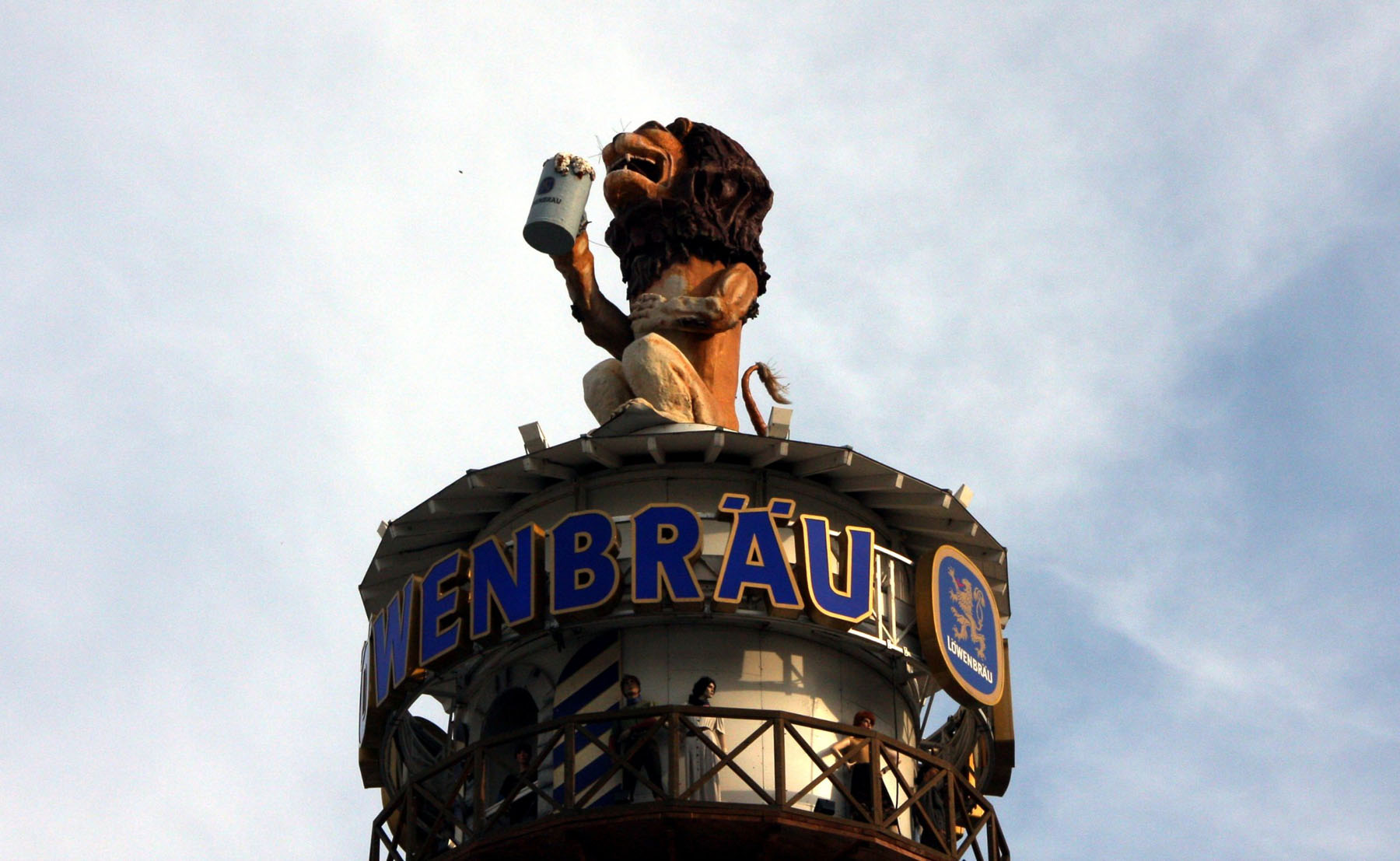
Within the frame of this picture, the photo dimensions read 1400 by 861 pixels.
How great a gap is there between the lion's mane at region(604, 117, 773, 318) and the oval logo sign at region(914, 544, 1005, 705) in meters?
6.87

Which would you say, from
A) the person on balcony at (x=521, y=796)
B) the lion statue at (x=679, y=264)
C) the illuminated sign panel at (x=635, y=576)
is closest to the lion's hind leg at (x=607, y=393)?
the lion statue at (x=679, y=264)

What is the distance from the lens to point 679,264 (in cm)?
3747

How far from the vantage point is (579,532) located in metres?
31.6

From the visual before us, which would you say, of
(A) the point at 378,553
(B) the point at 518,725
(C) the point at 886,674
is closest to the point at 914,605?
(C) the point at 886,674

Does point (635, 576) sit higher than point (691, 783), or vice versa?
point (635, 576)

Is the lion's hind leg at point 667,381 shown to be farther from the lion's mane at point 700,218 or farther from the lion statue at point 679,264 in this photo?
the lion's mane at point 700,218

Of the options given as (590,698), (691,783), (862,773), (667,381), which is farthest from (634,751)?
(667,381)

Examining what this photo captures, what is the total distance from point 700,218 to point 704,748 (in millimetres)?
10725

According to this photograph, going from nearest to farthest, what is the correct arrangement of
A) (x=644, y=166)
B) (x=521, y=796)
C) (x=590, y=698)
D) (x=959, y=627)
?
(x=521, y=796) < (x=590, y=698) < (x=959, y=627) < (x=644, y=166)

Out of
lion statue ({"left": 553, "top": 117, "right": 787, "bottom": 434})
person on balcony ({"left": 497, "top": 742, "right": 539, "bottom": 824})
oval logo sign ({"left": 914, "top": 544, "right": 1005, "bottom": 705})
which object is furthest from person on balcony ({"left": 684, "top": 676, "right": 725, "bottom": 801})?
lion statue ({"left": 553, "top": 117, "right": 787, "bottom": 434})

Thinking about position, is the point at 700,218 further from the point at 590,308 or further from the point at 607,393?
the point at 607,393

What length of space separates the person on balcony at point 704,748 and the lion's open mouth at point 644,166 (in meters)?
10.9

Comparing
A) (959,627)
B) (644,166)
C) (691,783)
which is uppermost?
(644,166)

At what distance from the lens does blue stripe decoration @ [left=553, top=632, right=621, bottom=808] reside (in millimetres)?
30609
